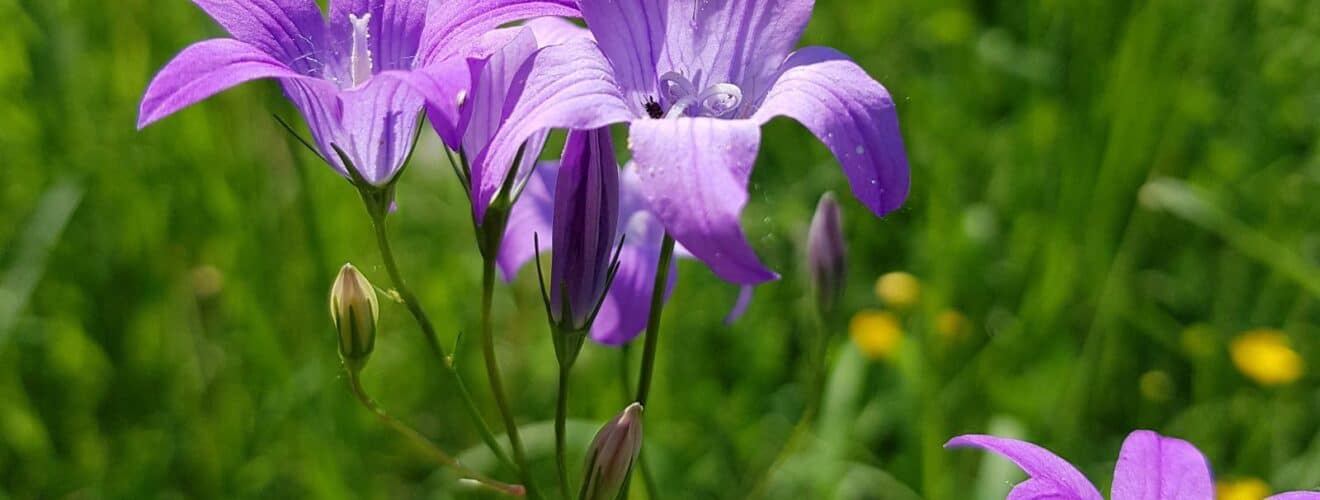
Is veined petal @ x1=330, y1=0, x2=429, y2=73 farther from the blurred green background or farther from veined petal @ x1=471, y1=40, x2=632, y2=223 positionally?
the blurred green background

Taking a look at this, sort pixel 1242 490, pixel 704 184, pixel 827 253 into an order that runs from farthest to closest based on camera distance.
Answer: pixel 1242 490
pixel 827 253
pixel 704 184

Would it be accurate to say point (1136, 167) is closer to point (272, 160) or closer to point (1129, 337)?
point (1129, 337)

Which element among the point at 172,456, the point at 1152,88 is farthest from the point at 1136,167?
the point at 172,456

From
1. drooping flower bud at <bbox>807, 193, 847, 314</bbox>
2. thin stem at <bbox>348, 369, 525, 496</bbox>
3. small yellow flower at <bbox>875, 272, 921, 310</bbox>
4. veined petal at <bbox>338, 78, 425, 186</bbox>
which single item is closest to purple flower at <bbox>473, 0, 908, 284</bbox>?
veined petal at <bbox>338, 78, 425, 186</bbox>

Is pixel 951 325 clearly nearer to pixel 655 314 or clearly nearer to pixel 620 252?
pixel 620 252

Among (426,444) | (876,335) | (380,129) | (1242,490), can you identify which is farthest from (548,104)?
(1242,490)

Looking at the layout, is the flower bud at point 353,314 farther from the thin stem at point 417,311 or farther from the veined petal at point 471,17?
the veined petal at point 471,17
